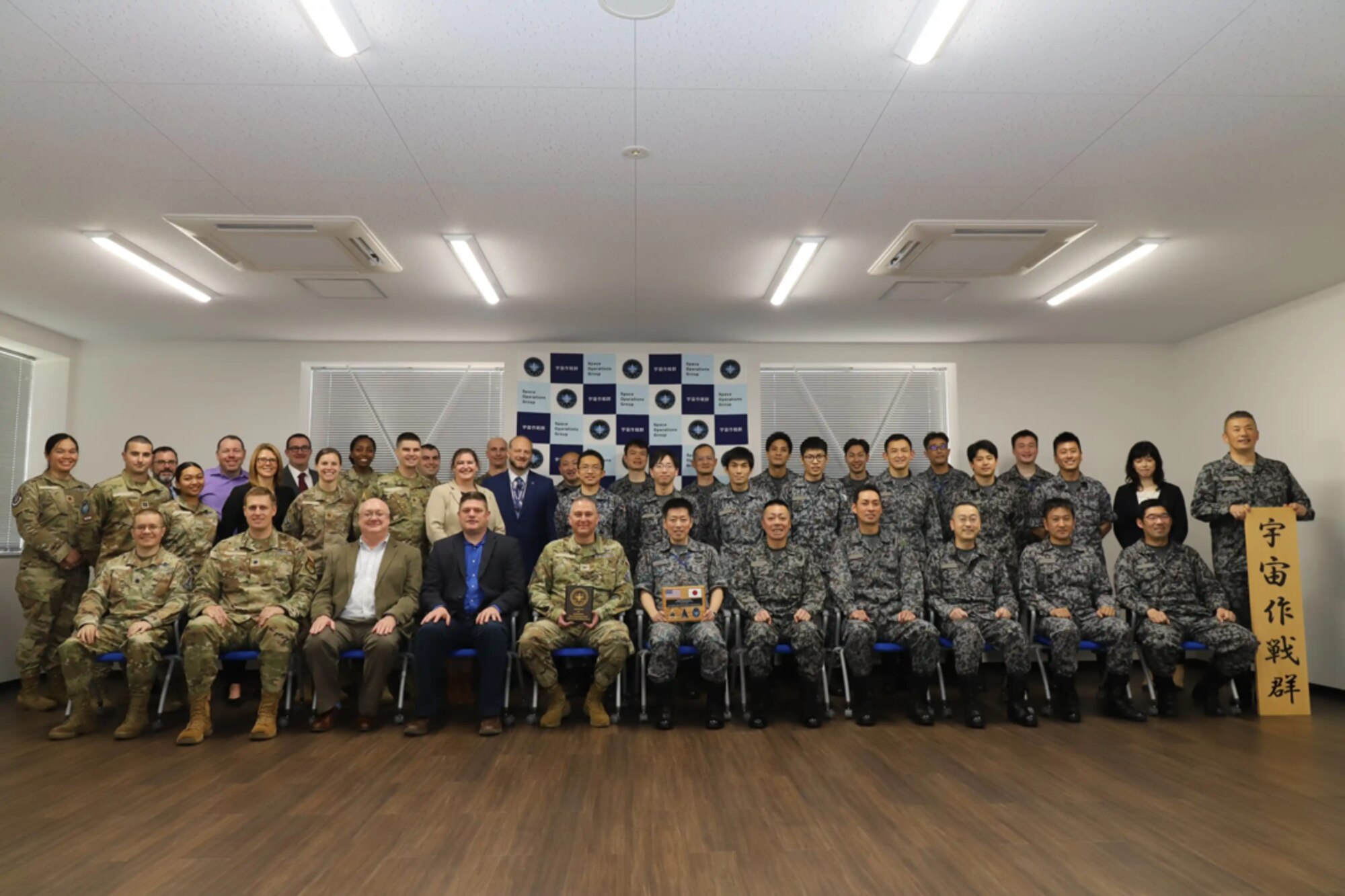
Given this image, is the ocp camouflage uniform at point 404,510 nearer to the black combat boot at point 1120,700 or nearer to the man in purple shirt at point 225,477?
the man in purple shirt at point 225,477

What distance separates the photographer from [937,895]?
106 inches

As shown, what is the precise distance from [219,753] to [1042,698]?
501 centimetres

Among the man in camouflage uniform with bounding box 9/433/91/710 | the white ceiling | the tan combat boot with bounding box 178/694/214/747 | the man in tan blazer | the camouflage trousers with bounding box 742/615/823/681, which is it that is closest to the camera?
the white ceiling

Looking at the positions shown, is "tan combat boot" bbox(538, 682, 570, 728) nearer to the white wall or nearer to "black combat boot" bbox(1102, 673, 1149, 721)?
"black combat boot" bbox(1102, 673, 1149, 721)

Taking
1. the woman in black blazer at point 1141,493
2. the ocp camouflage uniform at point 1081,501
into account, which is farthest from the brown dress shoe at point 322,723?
the woman in black blazer at point 1141,493

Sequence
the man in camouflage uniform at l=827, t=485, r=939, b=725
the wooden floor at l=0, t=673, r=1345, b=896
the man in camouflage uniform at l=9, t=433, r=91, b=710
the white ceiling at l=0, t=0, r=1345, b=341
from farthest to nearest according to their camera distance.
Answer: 1. the man in camouflage uniform at l=9, t=433, r=91, b=710
2. the man in camouflage uniform at l=827, t=485, r=939, b=725
3. the white ceiling at l=0, t=0, r=1345, b=341
4. the wooden floor at l=0, t=673, r=1345, b=896

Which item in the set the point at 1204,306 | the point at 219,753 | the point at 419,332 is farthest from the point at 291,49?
the point at 1204,306

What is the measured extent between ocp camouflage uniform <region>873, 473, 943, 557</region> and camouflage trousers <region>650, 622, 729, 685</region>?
1.65 meters

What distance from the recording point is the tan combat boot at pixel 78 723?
486cm

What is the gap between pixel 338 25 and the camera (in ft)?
9.82

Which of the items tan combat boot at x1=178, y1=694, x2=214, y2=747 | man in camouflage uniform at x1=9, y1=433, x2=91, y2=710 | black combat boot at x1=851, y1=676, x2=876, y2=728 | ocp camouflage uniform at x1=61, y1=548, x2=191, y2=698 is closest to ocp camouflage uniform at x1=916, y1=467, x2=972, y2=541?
black combat boot at x1=851, y1=676, x2=876, y2=728

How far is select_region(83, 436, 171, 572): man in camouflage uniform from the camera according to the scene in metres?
5.84

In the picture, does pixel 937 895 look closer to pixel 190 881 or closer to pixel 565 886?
pixel 565 886

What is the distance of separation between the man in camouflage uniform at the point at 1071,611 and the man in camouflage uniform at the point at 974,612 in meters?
0.19
